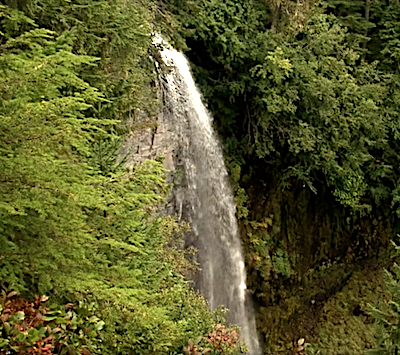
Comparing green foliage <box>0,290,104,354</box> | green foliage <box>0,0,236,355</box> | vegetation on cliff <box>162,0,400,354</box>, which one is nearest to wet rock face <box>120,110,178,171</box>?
green foliage <box>0,0,236,355</box>

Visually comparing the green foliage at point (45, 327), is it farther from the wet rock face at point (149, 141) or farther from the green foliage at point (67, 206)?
the wet rock face at point (149, 141)

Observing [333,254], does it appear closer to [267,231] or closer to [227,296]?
[267,231]

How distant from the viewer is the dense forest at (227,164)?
3141mm

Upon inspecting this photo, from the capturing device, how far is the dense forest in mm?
3141

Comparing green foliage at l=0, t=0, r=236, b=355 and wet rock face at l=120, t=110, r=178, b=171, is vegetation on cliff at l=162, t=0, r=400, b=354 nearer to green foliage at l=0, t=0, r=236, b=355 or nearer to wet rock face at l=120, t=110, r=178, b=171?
wet rock face at l=120, t=110, r=178, b=171

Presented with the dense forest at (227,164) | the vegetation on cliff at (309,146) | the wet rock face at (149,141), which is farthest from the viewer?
the vegetation on cliff at (309,146)

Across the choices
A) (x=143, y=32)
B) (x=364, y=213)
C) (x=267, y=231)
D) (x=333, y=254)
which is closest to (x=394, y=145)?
(x=364, y=213)

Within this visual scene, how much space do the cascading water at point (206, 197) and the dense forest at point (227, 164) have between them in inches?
18.4

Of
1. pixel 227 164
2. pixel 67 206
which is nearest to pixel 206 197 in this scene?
pixel 227 164

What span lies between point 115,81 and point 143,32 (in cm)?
65

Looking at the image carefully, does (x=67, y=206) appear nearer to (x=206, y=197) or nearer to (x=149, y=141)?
(x=149, y=141)

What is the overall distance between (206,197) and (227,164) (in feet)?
4.64

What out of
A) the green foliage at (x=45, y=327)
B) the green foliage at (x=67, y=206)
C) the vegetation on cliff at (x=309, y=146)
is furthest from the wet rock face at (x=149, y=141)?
the green foliage at (x=45, y=327)

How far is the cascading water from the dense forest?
0.47m
